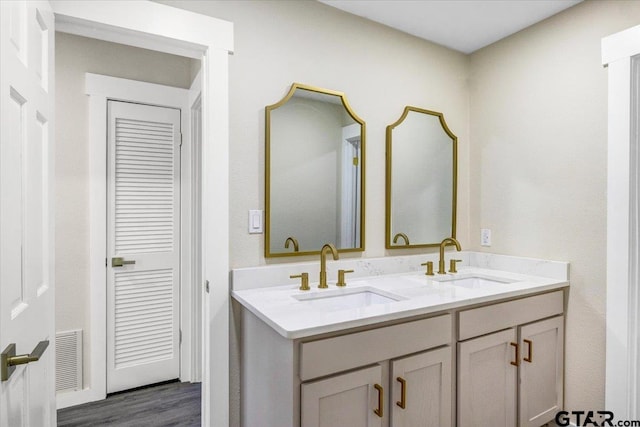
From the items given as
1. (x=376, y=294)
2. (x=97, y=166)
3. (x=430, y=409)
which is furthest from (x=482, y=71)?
(x=97, y=166)

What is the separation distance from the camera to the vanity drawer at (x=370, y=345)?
1.27 m

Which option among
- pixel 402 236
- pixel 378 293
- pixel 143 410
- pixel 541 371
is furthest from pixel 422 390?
pixel 143 410

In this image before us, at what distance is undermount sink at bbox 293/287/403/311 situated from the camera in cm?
172

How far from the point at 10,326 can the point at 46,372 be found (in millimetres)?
485

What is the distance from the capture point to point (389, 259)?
2199mm

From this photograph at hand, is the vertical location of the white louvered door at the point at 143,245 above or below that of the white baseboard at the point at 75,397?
above

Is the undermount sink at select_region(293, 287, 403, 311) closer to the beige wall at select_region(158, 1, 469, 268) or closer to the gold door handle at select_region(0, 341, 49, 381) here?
the beige wall at select_region(158, 1, 469, 268)

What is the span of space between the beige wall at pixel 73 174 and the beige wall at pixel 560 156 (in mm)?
2543

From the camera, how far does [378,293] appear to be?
1815 mm

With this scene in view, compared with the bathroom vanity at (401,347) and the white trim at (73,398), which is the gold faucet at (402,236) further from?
the white trim at (73,398)

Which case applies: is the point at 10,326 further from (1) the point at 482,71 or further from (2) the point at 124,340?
(1) the point at 482,71

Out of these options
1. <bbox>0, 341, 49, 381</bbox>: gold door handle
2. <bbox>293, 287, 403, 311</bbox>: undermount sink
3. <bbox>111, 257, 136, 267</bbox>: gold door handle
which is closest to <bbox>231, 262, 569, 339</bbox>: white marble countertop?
<bbox>293, 287, 403, 311</bbox>: undermount sink

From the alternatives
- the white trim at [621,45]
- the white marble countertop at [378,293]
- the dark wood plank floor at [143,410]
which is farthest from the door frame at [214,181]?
the white trim at [621,45]

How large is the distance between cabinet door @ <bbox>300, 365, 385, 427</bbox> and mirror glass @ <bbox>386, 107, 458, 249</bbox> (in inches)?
38.3
